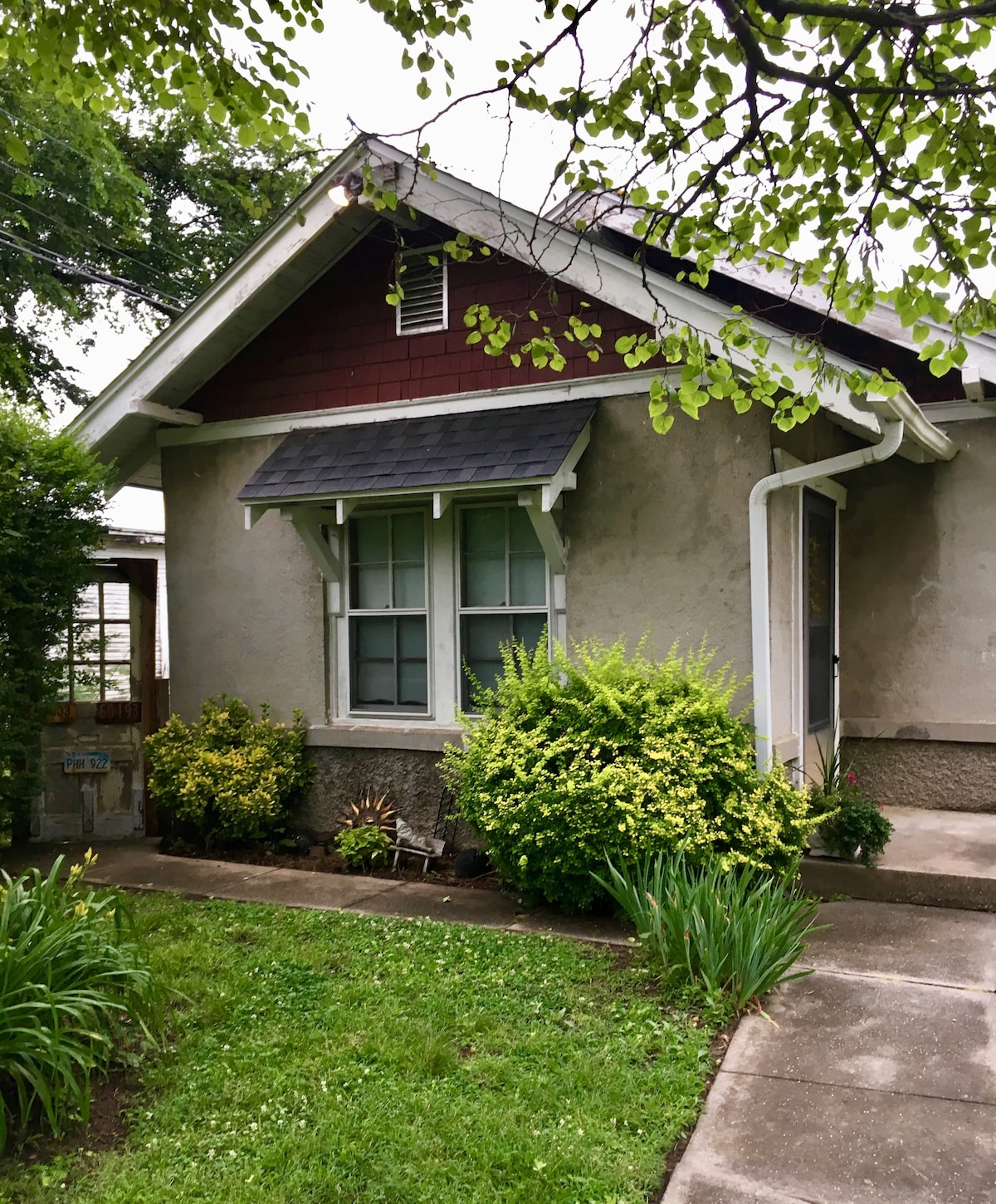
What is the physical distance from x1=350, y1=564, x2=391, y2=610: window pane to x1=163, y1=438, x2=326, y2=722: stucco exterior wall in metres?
0.29

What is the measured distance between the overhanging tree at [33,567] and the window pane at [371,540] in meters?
1.96

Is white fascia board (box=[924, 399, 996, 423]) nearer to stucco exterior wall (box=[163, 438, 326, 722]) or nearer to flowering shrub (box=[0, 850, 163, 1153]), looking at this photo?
stucco exterior wall (box=[163, 438, 326, 722])

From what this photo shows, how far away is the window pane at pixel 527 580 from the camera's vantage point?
7.24 m

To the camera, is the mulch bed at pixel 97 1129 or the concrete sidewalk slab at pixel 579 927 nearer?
the mulch bed at pixel 97 1129

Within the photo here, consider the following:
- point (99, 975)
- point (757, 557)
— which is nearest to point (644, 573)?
point (757, 557)

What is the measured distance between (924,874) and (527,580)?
3.30m

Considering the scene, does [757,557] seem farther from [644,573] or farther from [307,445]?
[307,445]

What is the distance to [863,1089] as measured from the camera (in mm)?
3688

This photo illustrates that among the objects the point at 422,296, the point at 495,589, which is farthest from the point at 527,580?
the point at 422,296

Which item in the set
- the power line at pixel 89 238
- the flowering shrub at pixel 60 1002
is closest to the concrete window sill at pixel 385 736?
the flowering shrub at pixel 60 1002

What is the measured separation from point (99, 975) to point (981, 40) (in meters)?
5.49

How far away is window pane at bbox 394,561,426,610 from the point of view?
761 cm

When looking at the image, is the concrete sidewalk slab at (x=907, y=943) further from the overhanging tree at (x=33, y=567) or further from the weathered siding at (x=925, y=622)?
the overhanging tree at (x=33, y=567)

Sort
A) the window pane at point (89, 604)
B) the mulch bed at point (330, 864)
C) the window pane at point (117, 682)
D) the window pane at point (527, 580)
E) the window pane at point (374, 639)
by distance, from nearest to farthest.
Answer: the mulch bed at point (330, 864), the window pane at point (527, 580), the window pane at point (374, 639), the window pane at point (89, 604), the window pane at point (117, 682)
